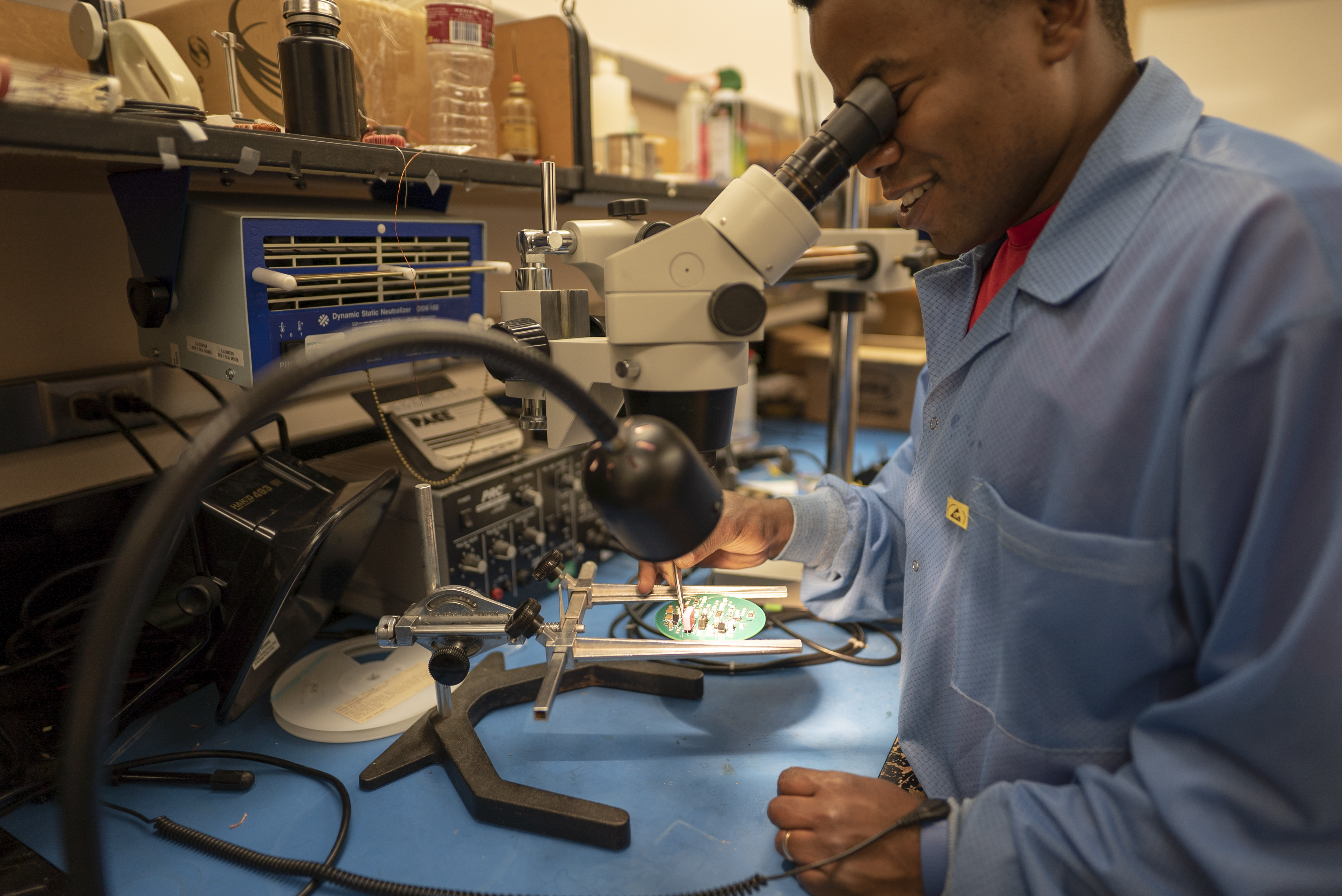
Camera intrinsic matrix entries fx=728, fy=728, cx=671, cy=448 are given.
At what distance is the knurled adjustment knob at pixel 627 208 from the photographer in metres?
0.68

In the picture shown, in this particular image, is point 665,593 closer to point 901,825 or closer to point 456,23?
point 901,825

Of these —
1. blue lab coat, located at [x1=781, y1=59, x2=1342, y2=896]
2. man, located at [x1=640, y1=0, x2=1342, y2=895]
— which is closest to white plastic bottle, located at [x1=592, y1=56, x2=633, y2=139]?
man, located at [x1=640, y1=0, x2=1342, y2=895]

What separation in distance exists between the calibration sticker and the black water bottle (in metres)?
0.66

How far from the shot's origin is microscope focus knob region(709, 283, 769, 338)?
551mm

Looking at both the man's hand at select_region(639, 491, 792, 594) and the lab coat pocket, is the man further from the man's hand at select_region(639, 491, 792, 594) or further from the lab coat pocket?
the man's hand at select_region(639, 491, 792, 594)

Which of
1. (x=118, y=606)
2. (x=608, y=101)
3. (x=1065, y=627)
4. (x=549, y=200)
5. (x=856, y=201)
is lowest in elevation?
(x=1065, y=627)

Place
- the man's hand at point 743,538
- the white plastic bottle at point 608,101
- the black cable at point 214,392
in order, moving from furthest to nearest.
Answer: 1. the white plastic bottle at point 608,101
2. the black cable at point 214,392
3. the man's hand at point 743,538

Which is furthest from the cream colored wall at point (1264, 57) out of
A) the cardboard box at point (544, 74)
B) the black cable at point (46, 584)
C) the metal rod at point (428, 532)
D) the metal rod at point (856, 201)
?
the black cable at point (46, 584)

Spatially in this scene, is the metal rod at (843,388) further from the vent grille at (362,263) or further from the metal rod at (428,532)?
the metal rod at (428,532)

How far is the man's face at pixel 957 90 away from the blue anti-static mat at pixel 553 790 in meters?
0.59

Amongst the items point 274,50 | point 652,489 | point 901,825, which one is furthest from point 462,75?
point 901,825

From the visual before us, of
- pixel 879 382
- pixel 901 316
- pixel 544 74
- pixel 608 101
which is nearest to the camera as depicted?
pixel 544 74

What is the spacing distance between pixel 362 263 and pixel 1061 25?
75 centimetres

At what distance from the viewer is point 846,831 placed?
63 centimetres
